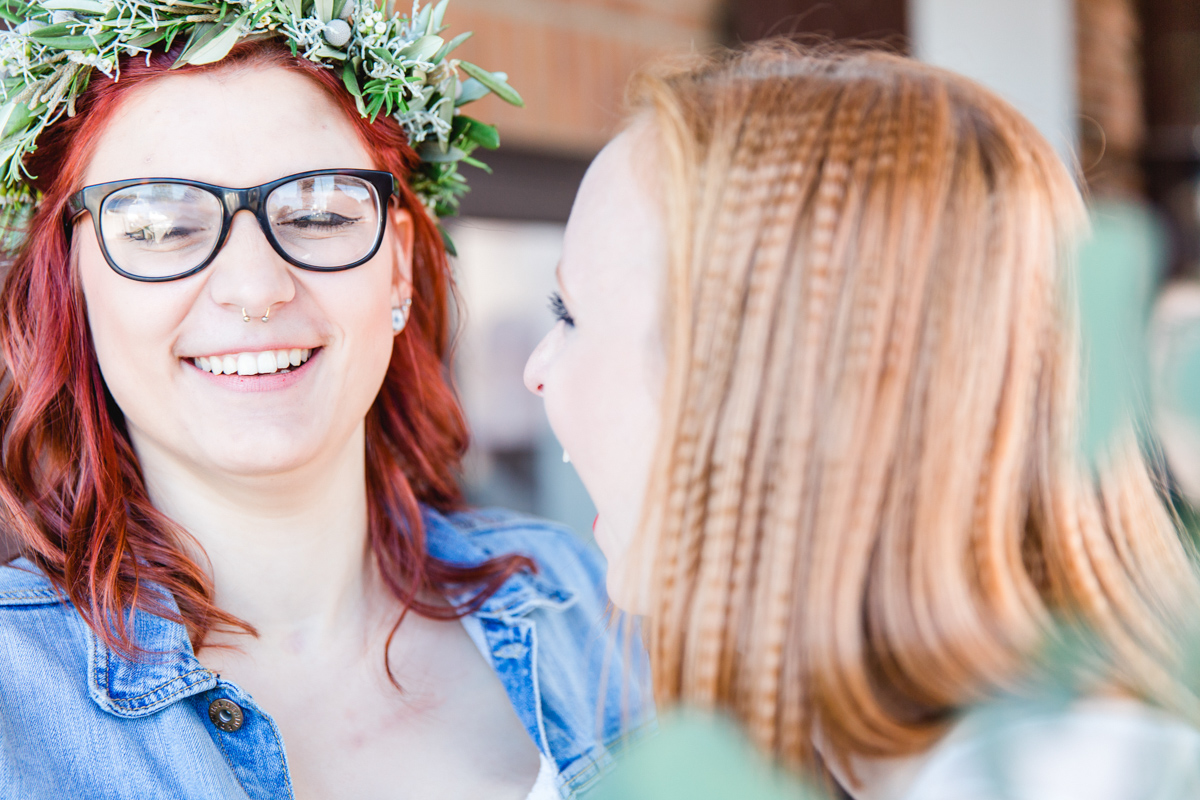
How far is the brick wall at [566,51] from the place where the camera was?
2648 mm

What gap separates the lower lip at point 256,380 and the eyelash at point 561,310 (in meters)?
0.37

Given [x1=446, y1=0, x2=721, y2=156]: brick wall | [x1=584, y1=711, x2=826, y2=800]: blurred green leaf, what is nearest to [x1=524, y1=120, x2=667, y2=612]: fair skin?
[x1=584, y1=711, x2=826, y2=800]: blurred green leaf

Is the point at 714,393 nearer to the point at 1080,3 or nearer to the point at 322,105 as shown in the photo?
the point at 322,105

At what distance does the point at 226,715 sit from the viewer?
1238 mm

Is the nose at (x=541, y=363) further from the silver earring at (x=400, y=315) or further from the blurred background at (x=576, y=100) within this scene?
the blurred background at (x=576, y=100)

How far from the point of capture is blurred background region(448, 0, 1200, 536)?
9.02 feet

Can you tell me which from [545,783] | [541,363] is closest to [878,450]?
[541,363]

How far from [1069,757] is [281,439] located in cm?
99

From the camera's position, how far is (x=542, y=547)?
71.2 inches

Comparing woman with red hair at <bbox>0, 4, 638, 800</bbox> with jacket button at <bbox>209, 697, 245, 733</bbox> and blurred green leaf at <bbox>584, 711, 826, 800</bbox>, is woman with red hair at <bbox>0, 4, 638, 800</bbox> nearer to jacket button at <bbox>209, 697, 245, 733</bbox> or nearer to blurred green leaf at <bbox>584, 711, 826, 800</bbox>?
jacket button at <bbox>209, 697, 245, 733</bbox>

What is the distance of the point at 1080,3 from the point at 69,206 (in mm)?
3520

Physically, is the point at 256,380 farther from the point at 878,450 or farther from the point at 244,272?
the point at 878,450

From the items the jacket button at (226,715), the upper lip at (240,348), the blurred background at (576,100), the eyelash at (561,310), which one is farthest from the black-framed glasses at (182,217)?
the blurred background at (576,100)

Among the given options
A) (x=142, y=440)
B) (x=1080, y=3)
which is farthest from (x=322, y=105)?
(x=1080, y=3)
